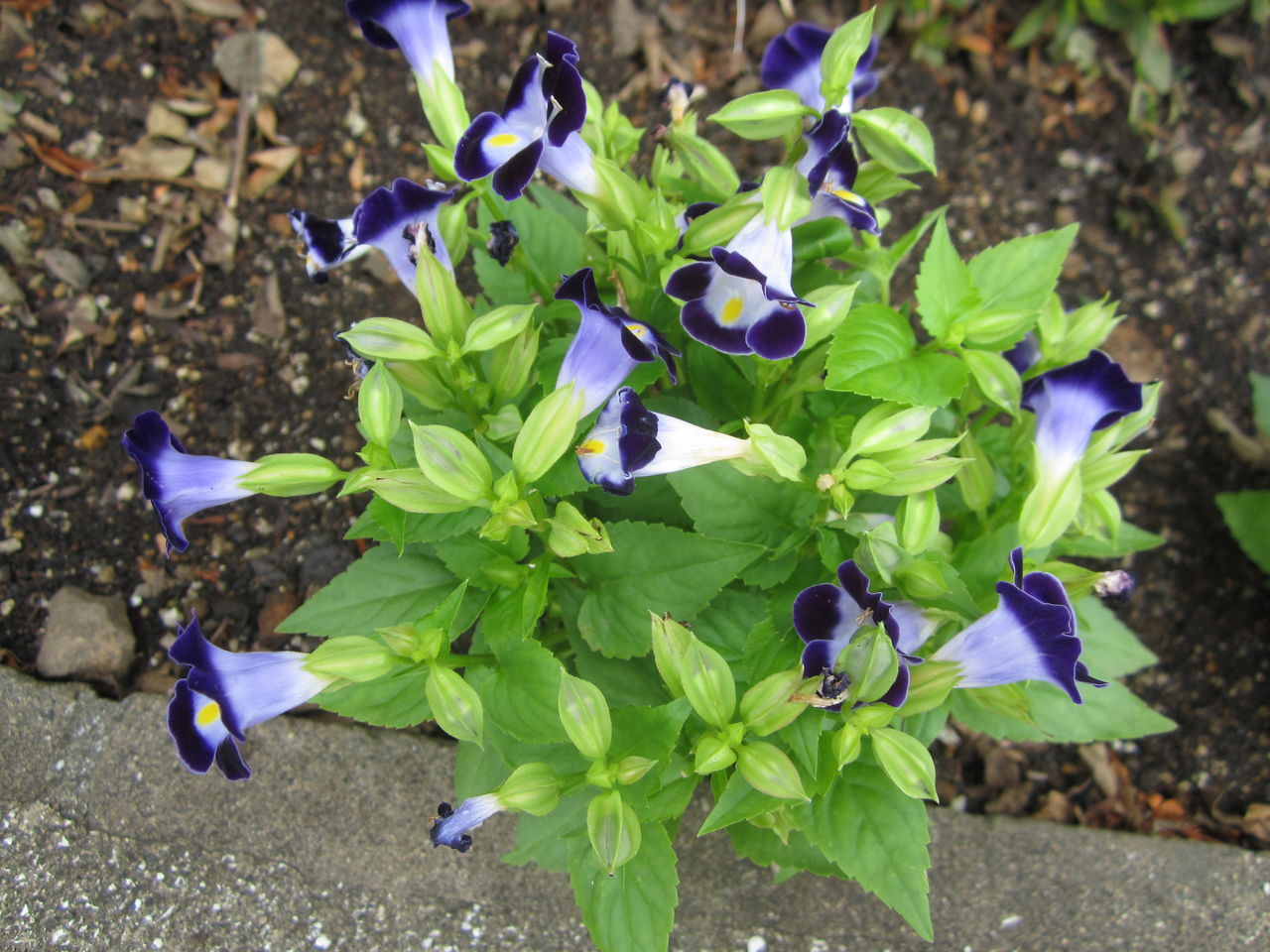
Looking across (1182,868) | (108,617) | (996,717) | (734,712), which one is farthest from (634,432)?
(1182,868)

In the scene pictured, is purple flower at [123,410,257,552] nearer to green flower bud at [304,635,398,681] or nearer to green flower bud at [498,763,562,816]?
green flower bud at [304,635,398,681]

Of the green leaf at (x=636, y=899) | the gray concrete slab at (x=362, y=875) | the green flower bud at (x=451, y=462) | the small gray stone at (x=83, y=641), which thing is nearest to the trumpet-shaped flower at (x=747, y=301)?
the green flower bud at (x=451, y=462)

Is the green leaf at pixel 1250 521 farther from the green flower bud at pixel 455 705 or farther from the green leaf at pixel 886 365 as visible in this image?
the green flower bud at pixel 455 705

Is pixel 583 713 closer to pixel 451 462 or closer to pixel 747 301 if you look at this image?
pixel 451 462

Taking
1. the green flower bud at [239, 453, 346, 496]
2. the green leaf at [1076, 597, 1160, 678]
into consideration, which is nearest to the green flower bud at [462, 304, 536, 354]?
the green flower bud at [239, 453, 346, 496]

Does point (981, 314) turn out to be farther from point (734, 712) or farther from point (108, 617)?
point (108, 617)
